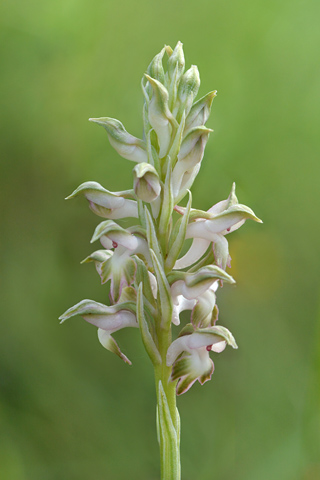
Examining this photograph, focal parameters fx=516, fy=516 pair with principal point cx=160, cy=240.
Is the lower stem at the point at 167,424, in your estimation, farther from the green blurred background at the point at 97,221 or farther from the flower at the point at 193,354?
the green blurred background at the point at 97,221

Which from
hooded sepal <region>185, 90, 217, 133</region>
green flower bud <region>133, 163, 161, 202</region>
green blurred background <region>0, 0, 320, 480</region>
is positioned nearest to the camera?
green flower bud <region>133, 163, 161, 202</region>

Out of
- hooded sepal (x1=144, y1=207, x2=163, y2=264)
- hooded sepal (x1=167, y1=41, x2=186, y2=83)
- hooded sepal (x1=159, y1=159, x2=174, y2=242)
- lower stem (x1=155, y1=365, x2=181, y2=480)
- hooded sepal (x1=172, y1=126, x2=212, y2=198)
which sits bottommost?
lower stem (x1=155, y1=365, x2=181, y2=480)

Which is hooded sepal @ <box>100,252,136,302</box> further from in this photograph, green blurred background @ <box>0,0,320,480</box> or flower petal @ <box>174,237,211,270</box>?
green blurred background @ <box>0,0,320,480</box>

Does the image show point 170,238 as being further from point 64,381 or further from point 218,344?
point 64,381

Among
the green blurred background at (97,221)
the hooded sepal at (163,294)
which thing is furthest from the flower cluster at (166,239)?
the green blurred background at (97,221)

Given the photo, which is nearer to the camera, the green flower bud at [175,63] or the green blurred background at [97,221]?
the green flower bud at [175,63]

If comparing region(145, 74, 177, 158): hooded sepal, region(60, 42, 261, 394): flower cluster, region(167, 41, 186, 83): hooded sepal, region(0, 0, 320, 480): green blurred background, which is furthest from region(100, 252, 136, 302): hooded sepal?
region(0, 0, 320, 480): green blurred background
